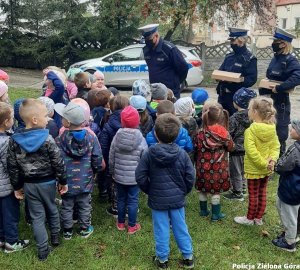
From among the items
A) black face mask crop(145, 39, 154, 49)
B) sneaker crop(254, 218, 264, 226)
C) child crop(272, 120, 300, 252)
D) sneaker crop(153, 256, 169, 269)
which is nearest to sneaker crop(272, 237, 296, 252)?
child crop(272, 120, 300, 252)

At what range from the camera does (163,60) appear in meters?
5.81

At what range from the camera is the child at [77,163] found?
3.77 m

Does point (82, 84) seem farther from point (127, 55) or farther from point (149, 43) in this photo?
point (127, 55)

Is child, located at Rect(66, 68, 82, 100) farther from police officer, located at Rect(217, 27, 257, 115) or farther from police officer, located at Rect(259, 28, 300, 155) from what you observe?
police officer, located at Rect(259, 28, 300, 155)

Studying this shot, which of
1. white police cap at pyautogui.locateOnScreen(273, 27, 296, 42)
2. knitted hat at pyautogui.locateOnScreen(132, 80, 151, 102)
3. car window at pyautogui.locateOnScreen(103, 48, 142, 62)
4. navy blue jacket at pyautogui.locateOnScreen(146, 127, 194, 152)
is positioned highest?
white police cap at pyautogui.locateOnScreen(273, 27, 296, 42)

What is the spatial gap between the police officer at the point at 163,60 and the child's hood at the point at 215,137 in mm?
1834

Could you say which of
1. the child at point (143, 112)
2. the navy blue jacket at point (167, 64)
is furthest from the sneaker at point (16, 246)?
the navy blue jacket at point (167, 64)

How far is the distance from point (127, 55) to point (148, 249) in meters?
10.6

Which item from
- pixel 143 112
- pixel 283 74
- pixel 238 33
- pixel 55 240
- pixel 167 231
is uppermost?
pixel 238 33

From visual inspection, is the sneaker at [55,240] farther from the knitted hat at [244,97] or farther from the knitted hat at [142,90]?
the knitted hat at [244,97]

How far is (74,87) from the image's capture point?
18.8 ft

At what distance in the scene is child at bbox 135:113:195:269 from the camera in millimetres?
3395

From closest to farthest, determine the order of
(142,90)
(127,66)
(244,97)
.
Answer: (244,97), (142,90), (127,66)

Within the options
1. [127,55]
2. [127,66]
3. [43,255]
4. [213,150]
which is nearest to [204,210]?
[213,150]
